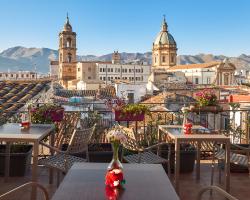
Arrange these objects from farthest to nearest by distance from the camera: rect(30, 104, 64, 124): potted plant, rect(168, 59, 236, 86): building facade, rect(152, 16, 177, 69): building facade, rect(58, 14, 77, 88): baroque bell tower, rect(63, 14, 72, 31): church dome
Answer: rect(152, 16, 177, 69): building facade
rect(63, 14, 72, 31): church dome
rect(58, 14, 77, 88): baroque bell tower
rect(168, 59, 236, 86): building facade
rect(30, 104, 64, 124): potted plant

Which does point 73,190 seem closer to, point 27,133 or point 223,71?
point 27,133

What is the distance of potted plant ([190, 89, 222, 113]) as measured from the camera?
5.45m

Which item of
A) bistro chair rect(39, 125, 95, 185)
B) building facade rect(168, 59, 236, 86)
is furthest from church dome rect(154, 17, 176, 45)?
bistro chair rect(39, 125, 95, 185)

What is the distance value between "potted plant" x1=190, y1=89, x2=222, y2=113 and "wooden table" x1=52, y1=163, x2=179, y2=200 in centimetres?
264

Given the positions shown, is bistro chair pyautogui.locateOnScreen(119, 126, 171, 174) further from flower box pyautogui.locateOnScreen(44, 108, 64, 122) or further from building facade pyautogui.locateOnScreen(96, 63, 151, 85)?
building facade pyautogui.locateOnScreen(96, 63, 151, 85)

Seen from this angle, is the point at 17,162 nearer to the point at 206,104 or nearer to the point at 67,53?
the point at 206,104

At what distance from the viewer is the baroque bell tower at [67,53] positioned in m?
78.4

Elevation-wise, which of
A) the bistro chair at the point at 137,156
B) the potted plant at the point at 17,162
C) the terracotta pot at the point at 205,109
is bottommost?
the potted plant at the point at 17,162

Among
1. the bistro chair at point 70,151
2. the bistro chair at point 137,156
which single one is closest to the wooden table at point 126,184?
the bistro chair at point 70,151

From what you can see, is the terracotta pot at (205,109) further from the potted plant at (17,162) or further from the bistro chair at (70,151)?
the potted plant at (17,162)

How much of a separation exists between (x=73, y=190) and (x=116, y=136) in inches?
18.8

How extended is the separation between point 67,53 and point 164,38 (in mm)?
28712

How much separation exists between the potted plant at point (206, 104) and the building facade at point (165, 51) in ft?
298

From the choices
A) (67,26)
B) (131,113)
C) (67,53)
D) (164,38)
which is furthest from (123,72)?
(131,113)
